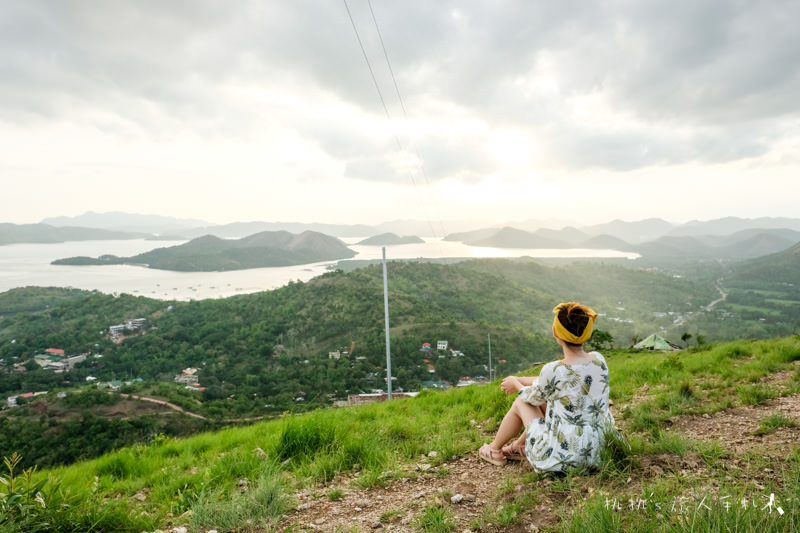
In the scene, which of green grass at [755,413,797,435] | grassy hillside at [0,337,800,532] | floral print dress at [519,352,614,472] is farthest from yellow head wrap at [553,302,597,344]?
green grass at [755,413,797,435]

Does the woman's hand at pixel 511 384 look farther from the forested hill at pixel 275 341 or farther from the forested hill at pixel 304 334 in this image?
the forested hill at pixel 304 334

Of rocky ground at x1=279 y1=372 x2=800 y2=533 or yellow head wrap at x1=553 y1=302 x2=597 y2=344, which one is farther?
yellow head wrap at x1=553 y1=302 x2=597 y2=344

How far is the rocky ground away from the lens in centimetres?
238

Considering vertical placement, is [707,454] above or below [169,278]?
above

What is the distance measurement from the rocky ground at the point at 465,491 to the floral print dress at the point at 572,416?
19cm

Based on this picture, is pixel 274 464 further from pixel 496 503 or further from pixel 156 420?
pixel 156 420

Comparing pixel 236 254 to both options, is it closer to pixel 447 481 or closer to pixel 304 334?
pixel 304 334

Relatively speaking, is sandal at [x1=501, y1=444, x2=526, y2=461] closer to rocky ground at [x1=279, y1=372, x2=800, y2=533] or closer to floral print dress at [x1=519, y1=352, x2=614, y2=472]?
rocky ground at [x1=279, y1=372, x2=800, y2=533]

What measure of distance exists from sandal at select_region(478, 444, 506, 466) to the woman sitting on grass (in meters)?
0.44

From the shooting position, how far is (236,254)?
418 feet

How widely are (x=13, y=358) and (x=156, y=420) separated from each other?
38.2 metres

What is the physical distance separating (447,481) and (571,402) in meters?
1.27

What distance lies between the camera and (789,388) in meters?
4.48

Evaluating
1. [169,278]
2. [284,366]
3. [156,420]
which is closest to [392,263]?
[284,366]
